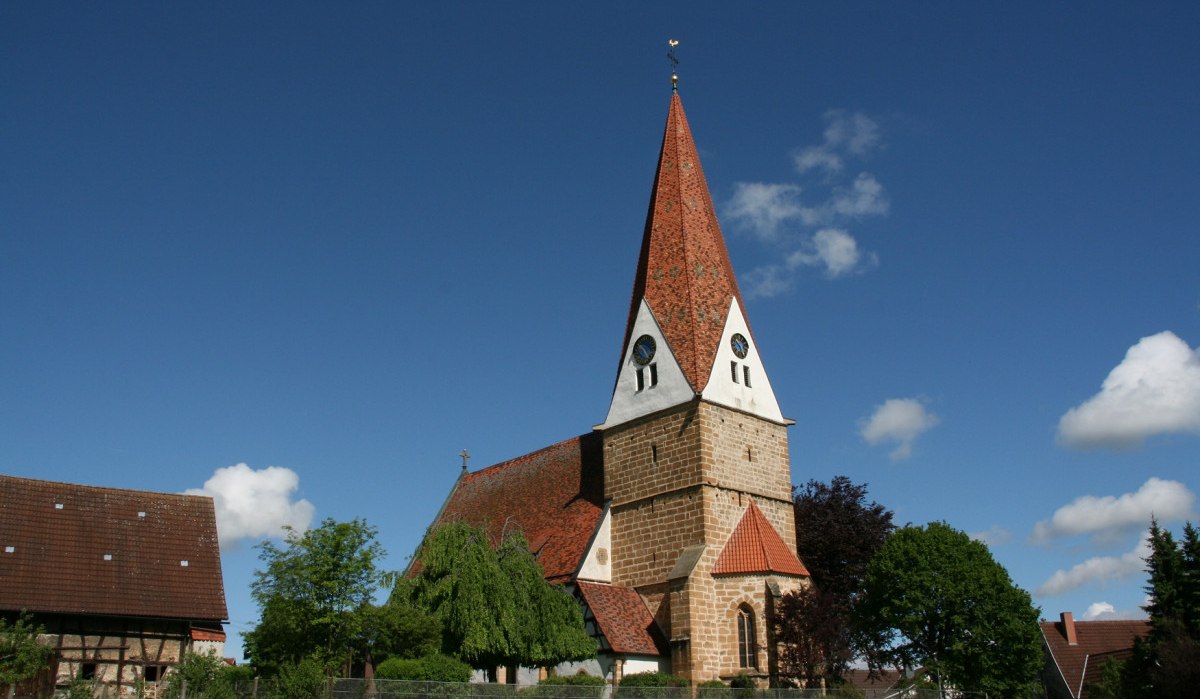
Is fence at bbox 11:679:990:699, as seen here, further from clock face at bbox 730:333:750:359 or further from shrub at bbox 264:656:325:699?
clock face at bbox 730:333:750:359

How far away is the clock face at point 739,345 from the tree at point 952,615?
303 inches

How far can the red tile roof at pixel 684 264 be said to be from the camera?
32438mm

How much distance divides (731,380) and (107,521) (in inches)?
744

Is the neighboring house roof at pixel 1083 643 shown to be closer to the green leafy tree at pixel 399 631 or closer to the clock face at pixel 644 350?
the clock face at pixel 644 350

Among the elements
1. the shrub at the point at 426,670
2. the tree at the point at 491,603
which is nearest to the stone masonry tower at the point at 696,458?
the tree at the point at 491,603

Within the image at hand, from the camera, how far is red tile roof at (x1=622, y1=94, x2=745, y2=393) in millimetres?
32438

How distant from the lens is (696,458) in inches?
1196

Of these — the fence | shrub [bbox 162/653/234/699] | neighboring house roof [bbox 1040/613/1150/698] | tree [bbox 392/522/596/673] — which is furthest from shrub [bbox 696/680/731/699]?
neighboring house roof [bbox 1040/613/1150/698]

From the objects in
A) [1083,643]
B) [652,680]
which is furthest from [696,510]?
[1083,643]

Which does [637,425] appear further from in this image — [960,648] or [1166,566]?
[1166,566]

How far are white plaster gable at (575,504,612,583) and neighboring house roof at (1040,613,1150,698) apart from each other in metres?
21.4

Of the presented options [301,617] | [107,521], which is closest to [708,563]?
[301,617]

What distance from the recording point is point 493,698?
67.4ft

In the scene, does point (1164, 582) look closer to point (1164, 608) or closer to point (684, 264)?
point (1164, 608)
